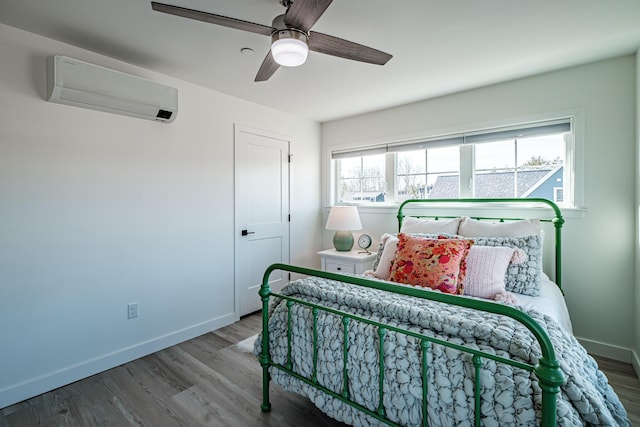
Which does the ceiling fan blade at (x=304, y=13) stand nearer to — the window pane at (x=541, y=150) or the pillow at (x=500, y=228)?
the pillow at (x=500, y=228)

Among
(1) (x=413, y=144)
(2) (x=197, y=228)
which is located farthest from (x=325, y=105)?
(2) (x=197, y=228)

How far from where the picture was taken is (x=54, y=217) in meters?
2.10

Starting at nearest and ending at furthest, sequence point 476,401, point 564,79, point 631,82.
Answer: point 476,401 < point 631,82 < point 564,79

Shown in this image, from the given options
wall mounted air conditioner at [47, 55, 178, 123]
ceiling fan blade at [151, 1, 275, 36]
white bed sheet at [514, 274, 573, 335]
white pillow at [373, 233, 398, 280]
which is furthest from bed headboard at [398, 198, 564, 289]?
wall mounted air conditioner at [47, 55, 178, 123]

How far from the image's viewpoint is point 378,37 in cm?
205

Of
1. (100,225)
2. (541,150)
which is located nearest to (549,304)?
(541,150)

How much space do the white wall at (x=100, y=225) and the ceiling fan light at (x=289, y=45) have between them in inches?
61.8

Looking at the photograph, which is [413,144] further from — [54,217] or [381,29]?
[54,217]

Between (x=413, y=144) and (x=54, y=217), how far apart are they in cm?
322

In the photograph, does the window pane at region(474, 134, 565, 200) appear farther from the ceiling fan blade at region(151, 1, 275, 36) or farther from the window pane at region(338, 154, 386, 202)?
the ceiling fan blade at region(151, 1, 275, 36)

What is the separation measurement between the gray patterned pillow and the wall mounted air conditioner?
2.82 m

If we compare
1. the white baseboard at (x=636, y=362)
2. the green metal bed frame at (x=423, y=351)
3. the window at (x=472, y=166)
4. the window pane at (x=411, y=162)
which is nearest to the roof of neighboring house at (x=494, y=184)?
the window at (x=472, y=166)

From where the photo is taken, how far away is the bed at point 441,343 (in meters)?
1.04

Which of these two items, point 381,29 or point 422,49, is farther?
point 422,49
